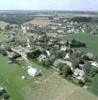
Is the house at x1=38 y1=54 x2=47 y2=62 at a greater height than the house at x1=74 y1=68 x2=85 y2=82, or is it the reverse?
the house at x1=74 y1=68 x2=85 y2=82

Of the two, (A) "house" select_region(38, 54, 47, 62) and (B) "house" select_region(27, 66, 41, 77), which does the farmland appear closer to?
(B) "house" select_region(27, 66, 41, 77)

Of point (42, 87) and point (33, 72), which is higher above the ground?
point (33, 72)

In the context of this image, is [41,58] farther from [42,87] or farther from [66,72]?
[42,87]

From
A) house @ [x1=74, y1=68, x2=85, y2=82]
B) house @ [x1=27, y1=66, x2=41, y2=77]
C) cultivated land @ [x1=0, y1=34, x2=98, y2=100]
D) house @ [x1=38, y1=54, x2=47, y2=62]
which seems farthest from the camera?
house @ [x1=38, y1=54, x2=47, y2=62]

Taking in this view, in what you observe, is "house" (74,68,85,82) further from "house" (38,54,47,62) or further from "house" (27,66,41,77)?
"house" (38,54,47,62)

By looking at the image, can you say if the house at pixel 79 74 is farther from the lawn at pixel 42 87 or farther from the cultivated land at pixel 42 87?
the lawn at pixel 42 87

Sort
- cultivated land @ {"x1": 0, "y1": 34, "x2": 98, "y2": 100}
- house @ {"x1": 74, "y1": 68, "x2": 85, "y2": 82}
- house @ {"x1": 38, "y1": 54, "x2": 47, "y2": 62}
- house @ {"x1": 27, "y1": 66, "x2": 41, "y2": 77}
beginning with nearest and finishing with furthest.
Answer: cultivated land @ {"x1": 0, "y1": 34, "x2": 98, "y2": 100}, house @ {"x1": 74, "y1": 68, "x2": 85, "y2": 82}, house @ {"x1": 27, "y1": 66, "x2": 41, "y2": 77}, house @ {"x1": 38, "y1": 54, "x2": 47, "y2": 62}

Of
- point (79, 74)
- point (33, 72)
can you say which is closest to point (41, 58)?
point (33, 72)

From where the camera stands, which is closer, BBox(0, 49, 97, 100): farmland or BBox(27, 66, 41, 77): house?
BBox(0, 49, 97, 100): farmland

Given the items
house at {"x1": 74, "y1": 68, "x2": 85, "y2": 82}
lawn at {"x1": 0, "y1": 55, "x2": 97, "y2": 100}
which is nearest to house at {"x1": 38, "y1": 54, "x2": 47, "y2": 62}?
lawn at {"x1": 0, "y1": 55, "x2": 97, "y2": 100}

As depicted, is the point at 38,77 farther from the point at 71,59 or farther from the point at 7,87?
the point at 71,59

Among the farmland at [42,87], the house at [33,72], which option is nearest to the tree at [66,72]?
the farmland at [42,87]
